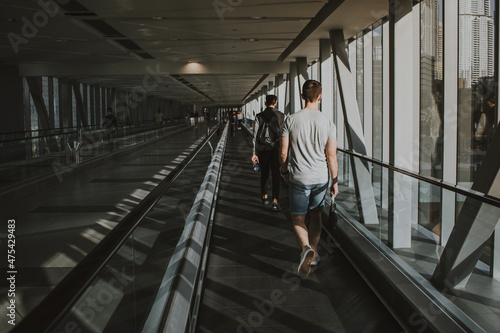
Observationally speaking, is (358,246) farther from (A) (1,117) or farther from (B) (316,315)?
(A) (1,117)

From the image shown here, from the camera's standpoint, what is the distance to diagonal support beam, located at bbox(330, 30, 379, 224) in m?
5.64

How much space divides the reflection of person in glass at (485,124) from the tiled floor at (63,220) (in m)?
5.84

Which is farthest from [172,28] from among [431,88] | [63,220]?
[63,220]

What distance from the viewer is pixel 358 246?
17.1ft

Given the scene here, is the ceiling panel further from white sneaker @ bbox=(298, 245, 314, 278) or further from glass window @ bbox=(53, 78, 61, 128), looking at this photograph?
glass window @ bbox=(53, 78, 61, 128)

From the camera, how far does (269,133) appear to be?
24.8 ft

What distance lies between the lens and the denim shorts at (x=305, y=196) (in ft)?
15.0

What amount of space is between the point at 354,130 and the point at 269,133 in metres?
2.96

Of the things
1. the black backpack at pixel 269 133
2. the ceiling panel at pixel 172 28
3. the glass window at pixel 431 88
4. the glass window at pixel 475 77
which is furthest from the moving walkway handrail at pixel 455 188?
the ceiling panel at pixel 172 28

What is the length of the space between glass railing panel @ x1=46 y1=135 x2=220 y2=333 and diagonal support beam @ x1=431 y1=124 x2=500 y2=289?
2117 millimetres

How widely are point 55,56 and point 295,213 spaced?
56.3 ft

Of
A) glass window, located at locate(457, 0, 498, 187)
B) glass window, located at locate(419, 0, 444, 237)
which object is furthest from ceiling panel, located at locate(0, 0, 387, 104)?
glass window, located at locate(457, 0, 498, 187)

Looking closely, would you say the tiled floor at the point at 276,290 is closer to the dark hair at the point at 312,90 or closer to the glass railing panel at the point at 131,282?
the glass railing panel at the point at 131,282

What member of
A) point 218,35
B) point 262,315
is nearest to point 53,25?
point 218,35
